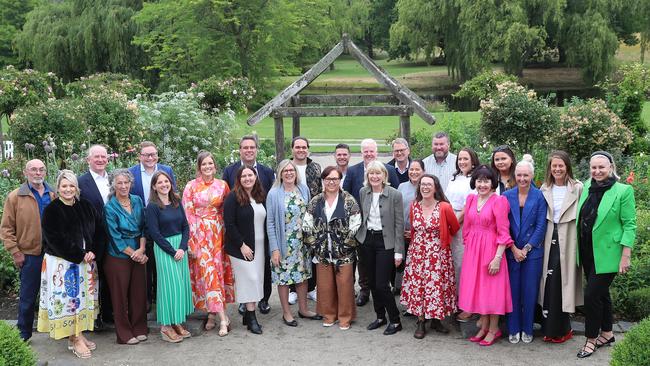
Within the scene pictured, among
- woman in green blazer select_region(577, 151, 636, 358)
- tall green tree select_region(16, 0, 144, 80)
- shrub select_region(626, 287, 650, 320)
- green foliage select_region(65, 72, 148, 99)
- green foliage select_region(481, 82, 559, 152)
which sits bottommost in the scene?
shrub select_region(626, 287, 650, 320)

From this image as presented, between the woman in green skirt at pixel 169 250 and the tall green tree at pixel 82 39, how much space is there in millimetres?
26671

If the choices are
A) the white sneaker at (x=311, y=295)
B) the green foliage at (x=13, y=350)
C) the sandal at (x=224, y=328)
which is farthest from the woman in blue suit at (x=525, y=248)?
the green foliage at (x=13, y=350)

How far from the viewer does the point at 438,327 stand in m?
6.45

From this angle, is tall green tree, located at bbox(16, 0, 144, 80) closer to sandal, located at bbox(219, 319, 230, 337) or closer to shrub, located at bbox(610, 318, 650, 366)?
sandal, located at bbox(219, 319, 230, 337)

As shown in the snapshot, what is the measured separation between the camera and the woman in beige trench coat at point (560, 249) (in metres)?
5.77

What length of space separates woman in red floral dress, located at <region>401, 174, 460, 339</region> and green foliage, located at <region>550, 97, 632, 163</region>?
5913 millimetres

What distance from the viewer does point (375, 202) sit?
632 cm

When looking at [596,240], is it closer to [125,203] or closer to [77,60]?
[125,203]

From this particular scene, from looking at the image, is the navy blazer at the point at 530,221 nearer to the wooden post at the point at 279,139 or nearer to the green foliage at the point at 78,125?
the wooden post at the point at 279,139

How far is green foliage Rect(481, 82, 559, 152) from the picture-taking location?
11445mm

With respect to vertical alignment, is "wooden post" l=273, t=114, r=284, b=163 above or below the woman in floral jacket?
above

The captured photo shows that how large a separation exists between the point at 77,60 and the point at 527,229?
100 ft

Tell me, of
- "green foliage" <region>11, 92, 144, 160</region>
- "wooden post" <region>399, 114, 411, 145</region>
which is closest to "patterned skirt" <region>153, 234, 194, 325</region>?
"wooden post" <region>399, 114, 411, 145</region>

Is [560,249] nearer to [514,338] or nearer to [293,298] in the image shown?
[514,338]
